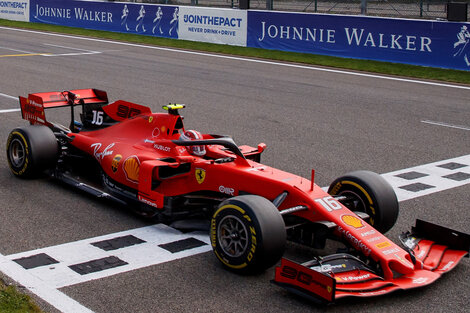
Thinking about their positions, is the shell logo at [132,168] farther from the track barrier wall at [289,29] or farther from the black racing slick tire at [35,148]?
the track barrier wall at [289,29]

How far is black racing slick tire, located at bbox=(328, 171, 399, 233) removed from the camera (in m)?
6.85

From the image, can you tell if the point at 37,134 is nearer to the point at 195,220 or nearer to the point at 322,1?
the point at 195,220

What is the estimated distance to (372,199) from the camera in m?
6.86

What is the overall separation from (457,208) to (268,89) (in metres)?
9.23

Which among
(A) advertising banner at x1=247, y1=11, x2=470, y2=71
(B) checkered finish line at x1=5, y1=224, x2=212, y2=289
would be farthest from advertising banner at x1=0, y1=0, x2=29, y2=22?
(B) checkered finish line at x1=5, y1=224, x2=212, y2=289

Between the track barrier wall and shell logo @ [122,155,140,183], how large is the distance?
47.1 feet

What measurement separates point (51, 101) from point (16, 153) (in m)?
0.90

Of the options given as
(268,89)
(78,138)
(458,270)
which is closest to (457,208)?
(458,270)

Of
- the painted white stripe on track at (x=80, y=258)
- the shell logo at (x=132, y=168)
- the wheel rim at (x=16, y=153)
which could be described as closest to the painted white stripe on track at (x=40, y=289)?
the painted white stripe on track at (x=80, y=258)

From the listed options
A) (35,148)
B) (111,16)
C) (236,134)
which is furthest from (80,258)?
(111,16)

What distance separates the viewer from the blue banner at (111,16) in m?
28.2

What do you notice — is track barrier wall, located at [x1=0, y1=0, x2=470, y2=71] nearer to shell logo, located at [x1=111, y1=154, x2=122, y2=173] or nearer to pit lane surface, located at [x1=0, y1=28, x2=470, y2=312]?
pit lane surface, located at [x1=0, y1=28, x2=470, y2=312]

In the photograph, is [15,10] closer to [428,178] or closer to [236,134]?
[236,134]

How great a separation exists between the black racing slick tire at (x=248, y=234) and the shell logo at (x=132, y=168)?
66.1 inches
